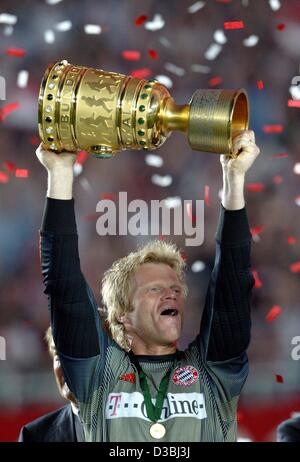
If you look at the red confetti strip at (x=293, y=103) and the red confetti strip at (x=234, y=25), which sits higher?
the red confetti strip at (x=234, y=25)

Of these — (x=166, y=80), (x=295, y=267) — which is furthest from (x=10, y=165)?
(x=295, y=267)

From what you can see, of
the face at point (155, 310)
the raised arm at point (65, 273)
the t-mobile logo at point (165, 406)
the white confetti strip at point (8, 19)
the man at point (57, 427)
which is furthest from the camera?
the white confetti strip at point (8, 19)

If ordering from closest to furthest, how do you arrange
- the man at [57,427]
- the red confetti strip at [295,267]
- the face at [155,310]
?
the face at [155,310] < the man at [57,427] < the red confetti strip at [295,267]

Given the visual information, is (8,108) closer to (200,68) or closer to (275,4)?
(200,68)

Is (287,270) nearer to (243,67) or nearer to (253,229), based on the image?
(253,229)

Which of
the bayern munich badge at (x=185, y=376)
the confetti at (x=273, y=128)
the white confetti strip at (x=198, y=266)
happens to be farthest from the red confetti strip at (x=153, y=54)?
the bayern munich badge at (x=185, y=376)

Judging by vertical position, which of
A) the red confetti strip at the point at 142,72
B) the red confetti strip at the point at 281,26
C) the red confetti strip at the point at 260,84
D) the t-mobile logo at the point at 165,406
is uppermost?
the red confetti strip at the point at 281,26

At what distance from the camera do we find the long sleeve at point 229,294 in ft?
7.90

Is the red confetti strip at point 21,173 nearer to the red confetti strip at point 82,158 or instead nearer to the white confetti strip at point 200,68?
the red confetti strip at point 82,158

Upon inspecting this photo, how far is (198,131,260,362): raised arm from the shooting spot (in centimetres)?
237

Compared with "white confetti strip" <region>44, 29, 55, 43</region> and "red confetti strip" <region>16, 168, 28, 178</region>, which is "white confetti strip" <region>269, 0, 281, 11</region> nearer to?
"white confetti strip" <region>44, 29, 55, 43</region>

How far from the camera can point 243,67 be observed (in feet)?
13.2

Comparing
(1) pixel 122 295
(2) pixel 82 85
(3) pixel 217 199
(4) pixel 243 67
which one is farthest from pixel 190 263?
(2) pixel 82 85

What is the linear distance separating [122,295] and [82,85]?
2.77 feet
